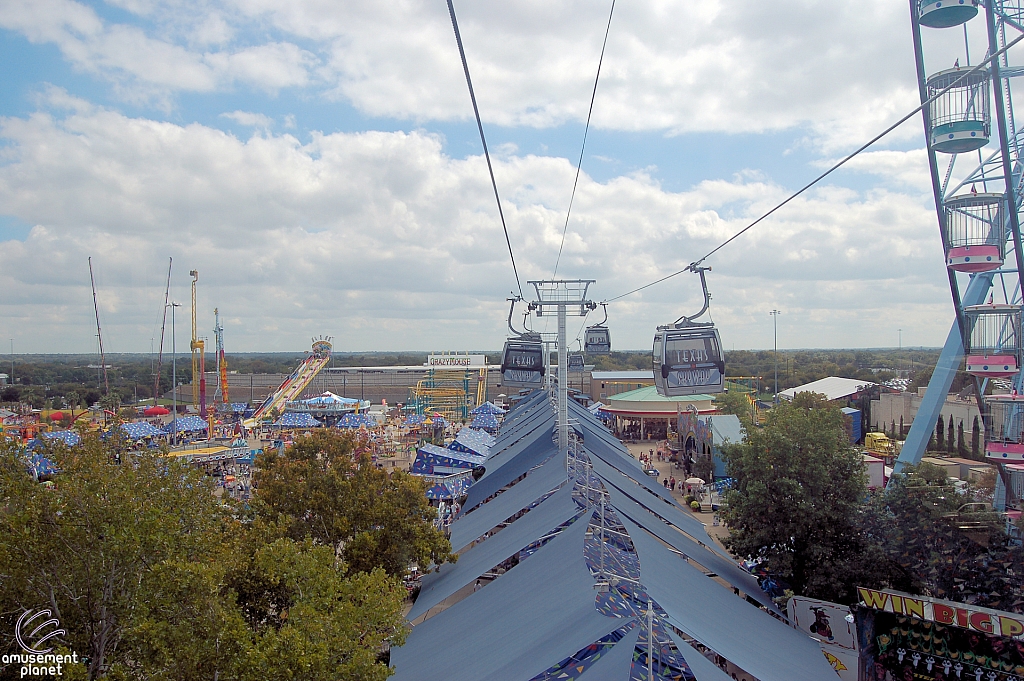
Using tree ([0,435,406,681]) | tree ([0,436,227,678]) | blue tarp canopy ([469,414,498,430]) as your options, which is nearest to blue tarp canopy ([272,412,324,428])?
blue tarp canopy ([469,414,498,430])

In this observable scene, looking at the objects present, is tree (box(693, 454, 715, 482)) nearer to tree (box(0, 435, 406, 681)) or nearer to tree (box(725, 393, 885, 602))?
tree (box(725, 393, 885, 602))

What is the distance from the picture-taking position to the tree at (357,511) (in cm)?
1112

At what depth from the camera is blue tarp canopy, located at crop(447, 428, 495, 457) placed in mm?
25470

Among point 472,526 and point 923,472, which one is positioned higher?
point 923,472

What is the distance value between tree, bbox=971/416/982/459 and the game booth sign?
17.0 metres

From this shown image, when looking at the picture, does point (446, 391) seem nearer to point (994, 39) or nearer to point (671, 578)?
point (994, 39)

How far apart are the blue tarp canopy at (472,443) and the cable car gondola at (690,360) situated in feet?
48.8

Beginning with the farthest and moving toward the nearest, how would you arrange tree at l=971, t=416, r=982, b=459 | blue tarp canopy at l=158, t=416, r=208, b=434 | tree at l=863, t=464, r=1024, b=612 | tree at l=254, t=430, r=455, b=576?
blue tarp canopy at l=158, t=416, r=208, b=434 < tree at l=971, t=416, r=982, b=459 < tree at l=254, t=430, r=455, b=576 < tree at l=863, t=464, r=1024, b=612

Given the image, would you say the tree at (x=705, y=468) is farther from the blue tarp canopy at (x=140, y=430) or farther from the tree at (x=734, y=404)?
the blue tarp canopy at (x=140, y=430)

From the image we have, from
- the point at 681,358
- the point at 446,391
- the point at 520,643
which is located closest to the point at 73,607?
the point at 520,643

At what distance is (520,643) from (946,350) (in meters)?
16.7

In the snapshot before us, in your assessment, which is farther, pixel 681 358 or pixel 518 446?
pixel 518 446

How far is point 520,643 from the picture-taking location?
7320mm

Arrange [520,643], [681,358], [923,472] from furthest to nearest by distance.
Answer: [923,472], [681,358], [520,643]
